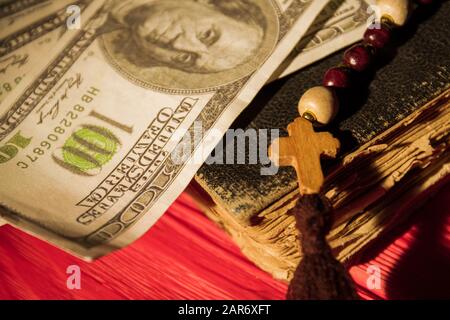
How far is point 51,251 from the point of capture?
2.49ft

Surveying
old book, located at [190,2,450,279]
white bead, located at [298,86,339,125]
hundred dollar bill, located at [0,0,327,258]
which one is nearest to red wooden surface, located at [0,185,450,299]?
old book, located at [190,2,450,279]

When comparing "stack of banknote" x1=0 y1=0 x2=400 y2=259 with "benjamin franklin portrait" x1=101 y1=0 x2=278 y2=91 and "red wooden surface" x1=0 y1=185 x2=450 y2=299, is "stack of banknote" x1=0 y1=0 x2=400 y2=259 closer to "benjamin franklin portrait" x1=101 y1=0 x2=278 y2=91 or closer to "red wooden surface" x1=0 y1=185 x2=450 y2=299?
"benjamin franklin portrait" x1=101 y1=0 x2=278 y2=91

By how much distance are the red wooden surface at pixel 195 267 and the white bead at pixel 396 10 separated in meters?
0.32

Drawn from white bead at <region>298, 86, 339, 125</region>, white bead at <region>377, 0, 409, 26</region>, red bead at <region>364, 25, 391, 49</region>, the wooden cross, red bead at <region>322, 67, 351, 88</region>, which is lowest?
the wooden cross

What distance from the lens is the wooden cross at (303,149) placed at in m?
0.51

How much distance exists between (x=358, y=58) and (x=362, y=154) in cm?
13

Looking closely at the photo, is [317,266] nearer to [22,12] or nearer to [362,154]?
[362,154]

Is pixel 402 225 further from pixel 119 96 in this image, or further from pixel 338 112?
pixel 119 96

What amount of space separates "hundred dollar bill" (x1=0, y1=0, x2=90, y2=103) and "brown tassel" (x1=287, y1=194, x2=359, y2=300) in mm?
520

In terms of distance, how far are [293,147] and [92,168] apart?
0.28m

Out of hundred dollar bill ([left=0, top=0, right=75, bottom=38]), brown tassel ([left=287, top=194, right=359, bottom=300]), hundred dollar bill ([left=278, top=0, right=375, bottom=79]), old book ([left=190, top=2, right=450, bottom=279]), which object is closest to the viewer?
brown tassel ([left=287, top=194, right=359, bottom=300])

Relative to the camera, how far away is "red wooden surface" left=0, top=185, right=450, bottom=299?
0.72 metres
